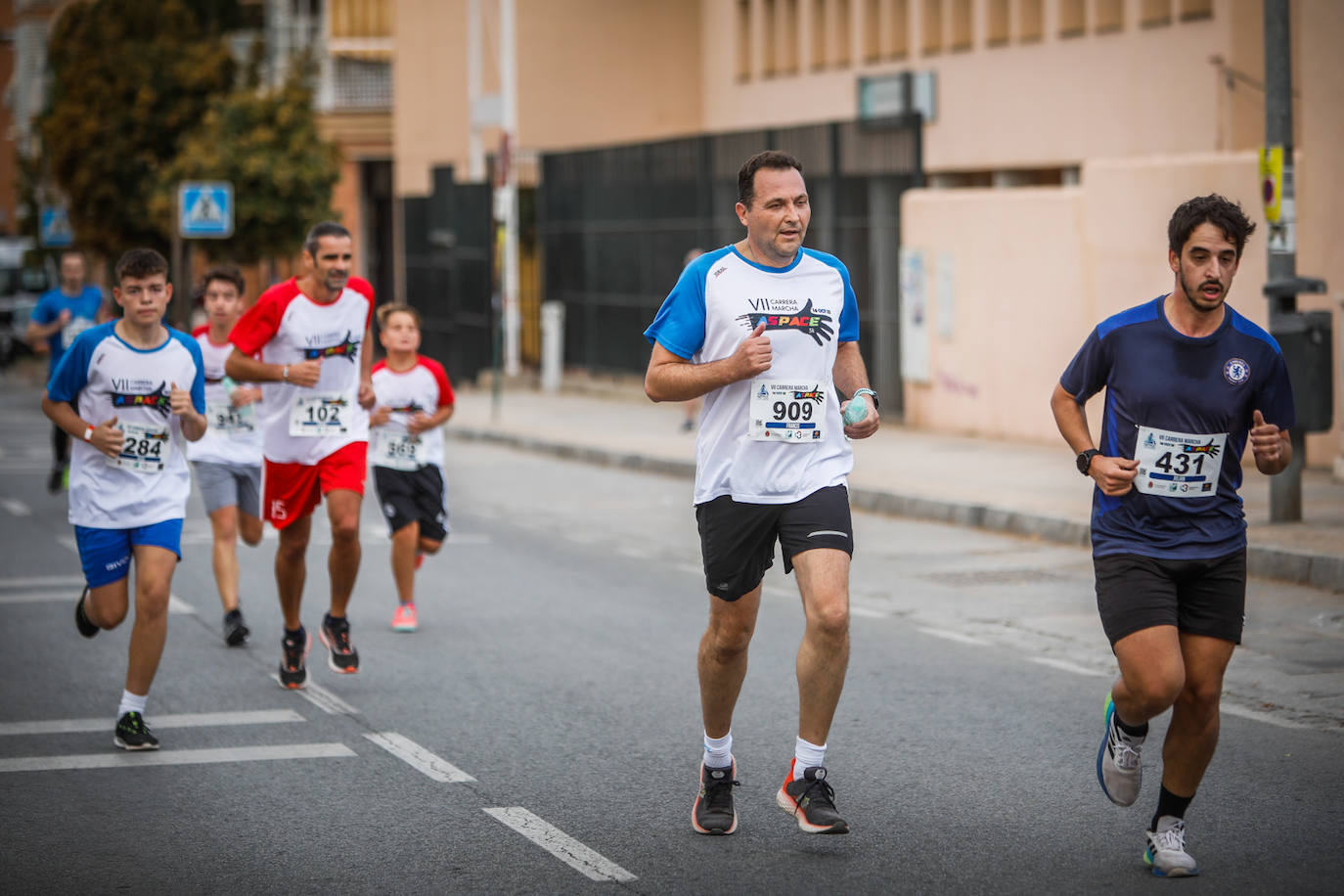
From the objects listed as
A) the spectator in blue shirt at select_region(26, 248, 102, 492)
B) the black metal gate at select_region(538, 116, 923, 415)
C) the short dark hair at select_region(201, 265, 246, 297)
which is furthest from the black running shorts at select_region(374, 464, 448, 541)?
the black metal gate at select_region(538, 116, 923, 415)

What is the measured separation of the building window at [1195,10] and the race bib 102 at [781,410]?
56.3ft

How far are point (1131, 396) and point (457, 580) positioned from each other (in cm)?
723

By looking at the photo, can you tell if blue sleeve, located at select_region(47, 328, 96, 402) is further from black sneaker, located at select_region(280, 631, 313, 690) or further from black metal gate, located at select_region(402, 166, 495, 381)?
black metal gate, located at select_region(402, 166, 495, 381)

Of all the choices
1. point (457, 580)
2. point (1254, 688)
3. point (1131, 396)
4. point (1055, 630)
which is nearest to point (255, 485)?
point (457, 580)

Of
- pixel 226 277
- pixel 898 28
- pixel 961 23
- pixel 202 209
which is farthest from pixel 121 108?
pixel 226 277

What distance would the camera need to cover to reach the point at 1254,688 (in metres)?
8.52

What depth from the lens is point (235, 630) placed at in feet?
32.7

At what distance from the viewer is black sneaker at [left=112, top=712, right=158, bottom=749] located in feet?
24.8

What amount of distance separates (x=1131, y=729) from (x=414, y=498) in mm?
5548

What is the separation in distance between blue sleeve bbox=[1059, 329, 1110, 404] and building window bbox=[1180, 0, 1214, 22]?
17021mm

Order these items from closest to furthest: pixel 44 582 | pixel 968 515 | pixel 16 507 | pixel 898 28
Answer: pixel 44 582, pixel 968 515, pixel 16 507, pixel 898 28

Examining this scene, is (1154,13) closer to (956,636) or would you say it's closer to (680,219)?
(680,219)

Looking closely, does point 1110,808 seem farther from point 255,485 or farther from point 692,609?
point 255,485

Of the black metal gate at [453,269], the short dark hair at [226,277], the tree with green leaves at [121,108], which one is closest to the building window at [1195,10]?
the black metal gate at [453,269]
